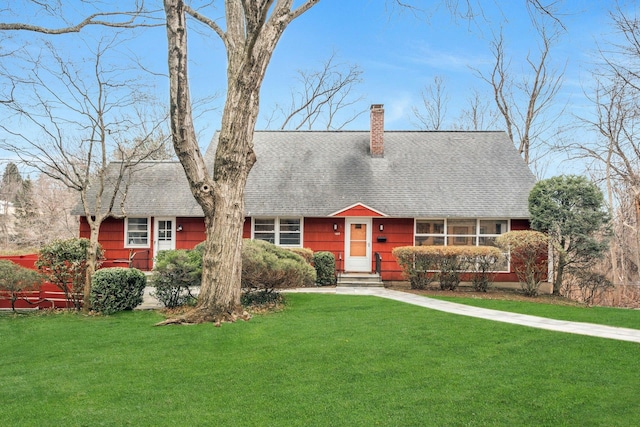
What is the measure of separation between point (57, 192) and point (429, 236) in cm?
2841

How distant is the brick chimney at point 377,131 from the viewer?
18.3m

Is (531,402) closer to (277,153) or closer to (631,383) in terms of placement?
(631,383)

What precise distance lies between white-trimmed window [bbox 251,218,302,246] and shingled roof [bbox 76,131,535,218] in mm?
539

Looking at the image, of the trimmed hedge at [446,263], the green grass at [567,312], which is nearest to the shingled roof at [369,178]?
the trimmed hedge at [446,263]

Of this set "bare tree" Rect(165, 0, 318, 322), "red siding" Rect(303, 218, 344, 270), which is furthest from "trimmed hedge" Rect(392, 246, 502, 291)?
"bare tree" Rect(165, 0, 318, 322)

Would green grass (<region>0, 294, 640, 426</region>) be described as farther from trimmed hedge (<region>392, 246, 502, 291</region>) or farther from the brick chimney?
the brick chimney

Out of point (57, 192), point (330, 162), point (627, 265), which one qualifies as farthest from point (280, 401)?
point (57, 192)

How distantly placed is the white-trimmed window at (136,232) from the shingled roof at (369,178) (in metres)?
0.51

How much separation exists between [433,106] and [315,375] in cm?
2720

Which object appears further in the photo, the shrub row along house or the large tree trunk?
the shrub row along house

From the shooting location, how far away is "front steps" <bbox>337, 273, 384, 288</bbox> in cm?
1484

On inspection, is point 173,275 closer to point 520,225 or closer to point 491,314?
point 491,314

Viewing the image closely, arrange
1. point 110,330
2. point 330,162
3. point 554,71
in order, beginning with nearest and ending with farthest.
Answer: point 110,330 → point 330,162 → point 554,71

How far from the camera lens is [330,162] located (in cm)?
1845
